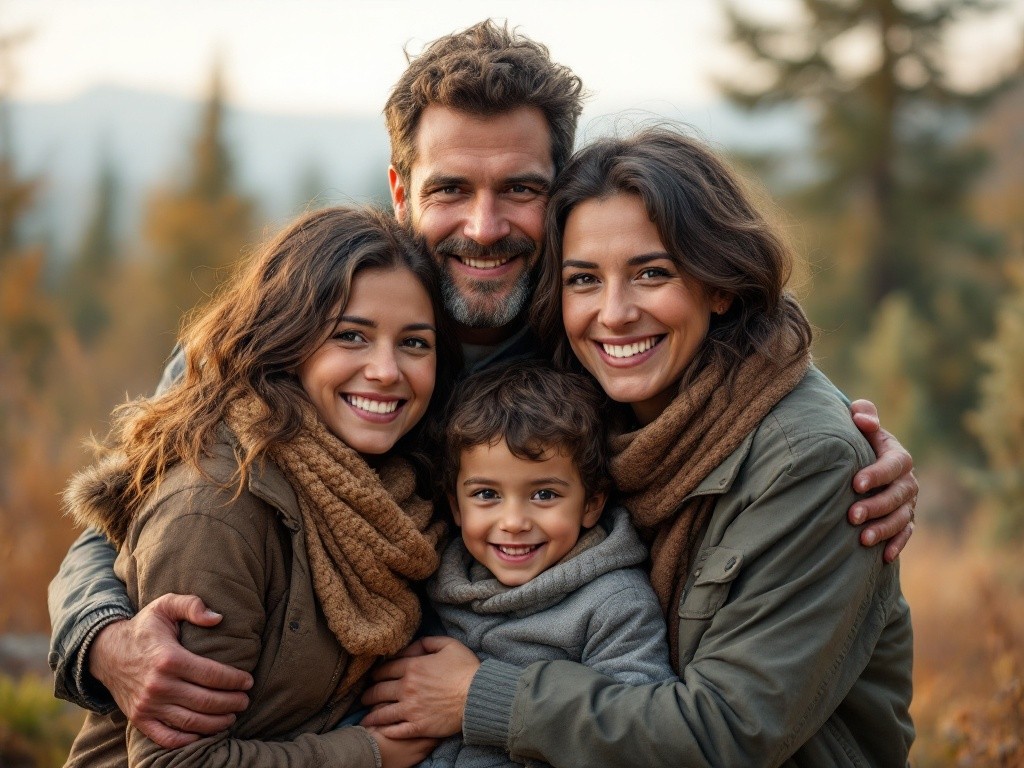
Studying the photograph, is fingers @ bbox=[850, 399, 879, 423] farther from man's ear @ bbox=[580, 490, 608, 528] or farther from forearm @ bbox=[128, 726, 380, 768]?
forearm @ bbox=[128, 726, 380, 768]

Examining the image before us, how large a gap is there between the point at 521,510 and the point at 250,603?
0.90 meters

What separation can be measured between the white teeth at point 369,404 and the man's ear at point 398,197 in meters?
1.26

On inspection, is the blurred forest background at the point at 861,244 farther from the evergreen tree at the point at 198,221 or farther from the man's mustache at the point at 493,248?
the man's mustache at the point at 493,248

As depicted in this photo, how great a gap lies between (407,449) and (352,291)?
0.61m

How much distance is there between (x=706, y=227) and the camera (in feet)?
11.1

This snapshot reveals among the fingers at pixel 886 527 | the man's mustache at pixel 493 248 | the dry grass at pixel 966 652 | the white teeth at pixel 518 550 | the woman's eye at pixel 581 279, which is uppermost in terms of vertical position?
the man's mustache at pixel 493 248

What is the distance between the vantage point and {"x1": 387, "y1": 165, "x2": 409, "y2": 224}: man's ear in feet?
14.4

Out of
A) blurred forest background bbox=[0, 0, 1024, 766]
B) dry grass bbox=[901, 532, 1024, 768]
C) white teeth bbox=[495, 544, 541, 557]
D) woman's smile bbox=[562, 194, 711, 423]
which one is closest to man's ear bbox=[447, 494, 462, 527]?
white teeth bbox=[495, 544, 541, 557]

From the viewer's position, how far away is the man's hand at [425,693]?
3.22 metres

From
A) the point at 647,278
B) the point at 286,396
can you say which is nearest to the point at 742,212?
the point at 647,278

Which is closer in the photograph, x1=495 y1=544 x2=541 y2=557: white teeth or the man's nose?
x1=495 y1=544 x2=541 y2=557: white teeth

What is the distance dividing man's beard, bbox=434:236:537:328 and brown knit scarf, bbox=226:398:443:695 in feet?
2.98

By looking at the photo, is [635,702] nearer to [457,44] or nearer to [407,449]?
[407,449]

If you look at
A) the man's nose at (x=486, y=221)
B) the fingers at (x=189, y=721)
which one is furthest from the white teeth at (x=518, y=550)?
the man's nose at (x=486, y=221)
